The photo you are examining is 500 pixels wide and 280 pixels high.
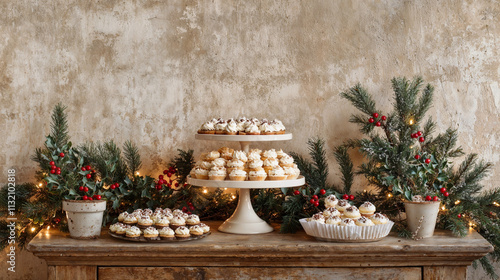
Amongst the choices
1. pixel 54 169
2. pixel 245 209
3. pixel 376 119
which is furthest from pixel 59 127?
pixel 376 119

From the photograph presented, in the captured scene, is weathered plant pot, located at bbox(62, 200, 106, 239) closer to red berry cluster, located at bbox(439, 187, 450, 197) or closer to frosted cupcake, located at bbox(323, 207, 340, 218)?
frosted cupcake, located at bbox(323, 207, 340, 218)

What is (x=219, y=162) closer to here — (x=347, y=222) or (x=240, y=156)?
(x=240, y=156)

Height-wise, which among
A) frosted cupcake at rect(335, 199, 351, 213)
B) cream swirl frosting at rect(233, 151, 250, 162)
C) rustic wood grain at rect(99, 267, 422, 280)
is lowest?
rustic wood grain at rect(99, 267, 422, 280)

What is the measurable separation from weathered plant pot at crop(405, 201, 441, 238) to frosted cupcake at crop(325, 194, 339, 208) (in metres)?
0.36

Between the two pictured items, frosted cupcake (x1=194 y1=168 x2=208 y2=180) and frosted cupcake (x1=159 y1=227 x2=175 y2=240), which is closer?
frosted cupcake (x1=159 y1=227 x2=175 y2=240)

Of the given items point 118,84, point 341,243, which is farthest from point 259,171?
point 118,84

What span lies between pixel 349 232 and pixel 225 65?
4.12 ft

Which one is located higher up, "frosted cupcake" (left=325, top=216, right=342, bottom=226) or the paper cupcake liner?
"frosted cupcake" (left=325, top=216, right=342, bottom=226)

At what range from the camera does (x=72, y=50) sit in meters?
3.20

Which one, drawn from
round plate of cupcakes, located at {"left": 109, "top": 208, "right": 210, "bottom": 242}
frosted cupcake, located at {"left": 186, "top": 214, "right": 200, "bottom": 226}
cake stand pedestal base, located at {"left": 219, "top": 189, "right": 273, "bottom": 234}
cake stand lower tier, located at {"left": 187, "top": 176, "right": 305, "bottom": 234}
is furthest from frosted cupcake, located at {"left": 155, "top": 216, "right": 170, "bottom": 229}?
cake stand pedestal base, located at {"left": 219, "top": 189, "right": 273, "bottom": 234}

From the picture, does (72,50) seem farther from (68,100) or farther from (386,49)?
(386,49)

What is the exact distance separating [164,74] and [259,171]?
0.94m

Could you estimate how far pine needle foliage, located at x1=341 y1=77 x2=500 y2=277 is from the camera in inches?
110

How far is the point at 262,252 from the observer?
2.53 metres
